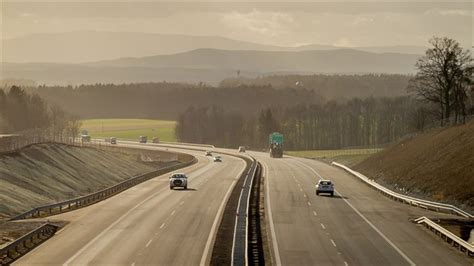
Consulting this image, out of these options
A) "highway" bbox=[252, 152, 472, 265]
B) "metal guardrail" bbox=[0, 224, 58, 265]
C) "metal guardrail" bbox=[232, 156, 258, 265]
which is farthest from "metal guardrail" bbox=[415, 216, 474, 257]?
"metal guardrail" bbox=[0, 224, 58, 265]

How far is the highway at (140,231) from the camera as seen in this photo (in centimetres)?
3941

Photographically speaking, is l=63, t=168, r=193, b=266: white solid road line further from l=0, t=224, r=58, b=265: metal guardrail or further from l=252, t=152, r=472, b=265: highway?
l=252, t=152, r=472, b=265: highway

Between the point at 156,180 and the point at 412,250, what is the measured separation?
61093 millimetres

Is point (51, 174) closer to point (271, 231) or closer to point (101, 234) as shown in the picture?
point (101, 234)

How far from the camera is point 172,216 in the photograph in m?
57.7

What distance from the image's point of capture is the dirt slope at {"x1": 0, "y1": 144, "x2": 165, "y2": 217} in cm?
6788

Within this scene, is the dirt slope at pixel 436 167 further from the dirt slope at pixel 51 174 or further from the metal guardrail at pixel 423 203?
the dirt slope at pixel 51 174

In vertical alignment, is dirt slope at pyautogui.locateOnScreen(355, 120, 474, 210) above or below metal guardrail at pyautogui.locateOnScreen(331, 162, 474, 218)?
above

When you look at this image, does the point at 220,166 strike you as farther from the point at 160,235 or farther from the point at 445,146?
the point at 160,235

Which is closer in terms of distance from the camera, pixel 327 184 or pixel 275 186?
pixel 327 184

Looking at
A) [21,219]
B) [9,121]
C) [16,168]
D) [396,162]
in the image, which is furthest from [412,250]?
[9,121]

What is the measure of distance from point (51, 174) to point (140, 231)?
138 feet

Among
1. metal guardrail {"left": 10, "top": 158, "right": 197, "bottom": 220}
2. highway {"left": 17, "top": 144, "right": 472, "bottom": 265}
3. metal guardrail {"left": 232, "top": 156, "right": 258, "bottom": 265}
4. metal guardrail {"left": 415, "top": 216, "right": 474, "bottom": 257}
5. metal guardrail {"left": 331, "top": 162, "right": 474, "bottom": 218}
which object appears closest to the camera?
metal guardrail {"left": 232, "top": 156, "right": 258, "bottom": 265}

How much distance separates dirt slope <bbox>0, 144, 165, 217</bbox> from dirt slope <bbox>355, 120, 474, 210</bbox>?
32.1m
